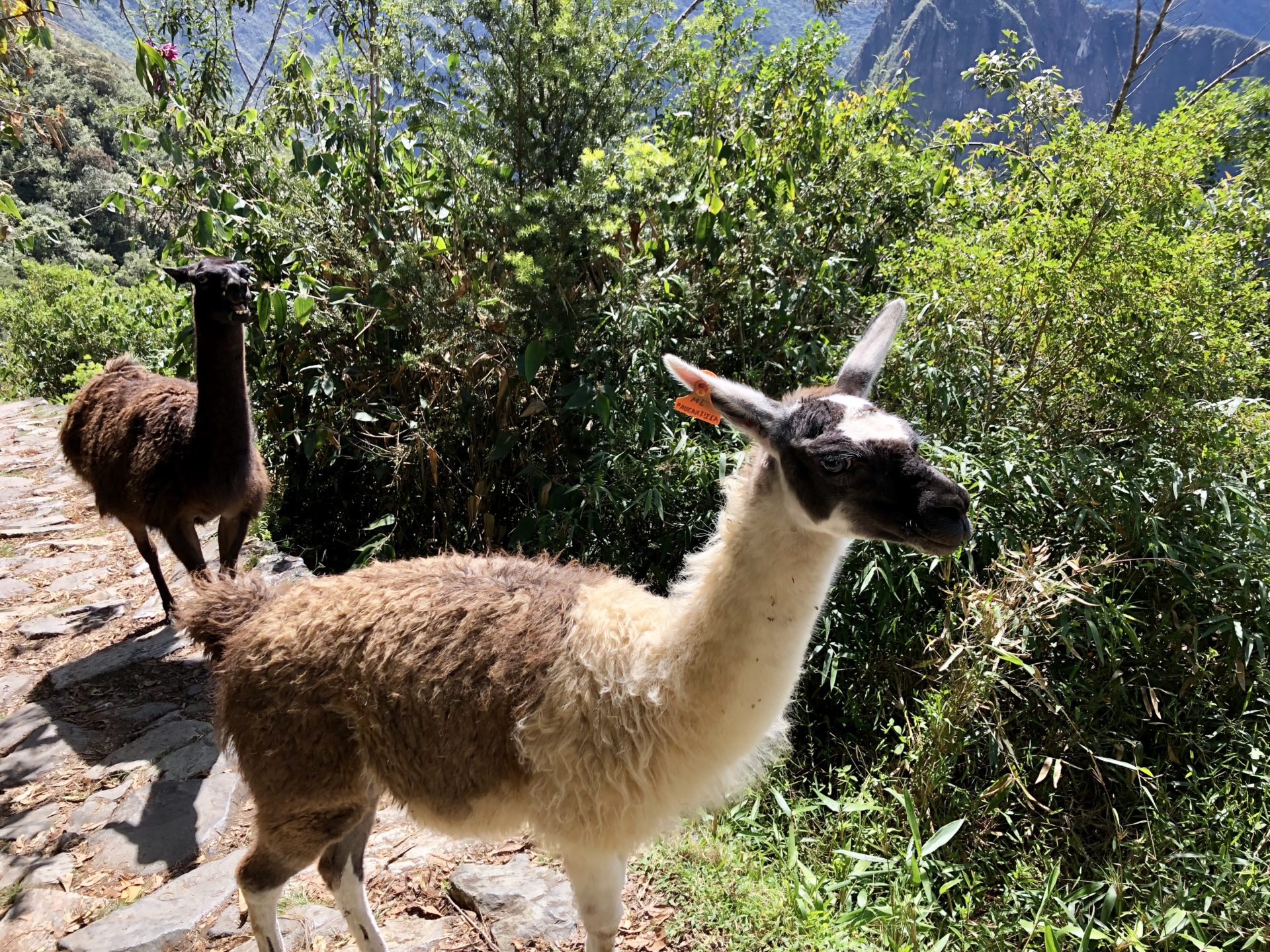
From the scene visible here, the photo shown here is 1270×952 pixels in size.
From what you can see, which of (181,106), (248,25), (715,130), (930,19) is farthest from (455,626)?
(930,19)

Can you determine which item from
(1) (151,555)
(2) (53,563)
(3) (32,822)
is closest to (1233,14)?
(1) (151,555)

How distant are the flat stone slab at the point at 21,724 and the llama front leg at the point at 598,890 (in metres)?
2.85

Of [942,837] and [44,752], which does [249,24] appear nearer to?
[44,752]

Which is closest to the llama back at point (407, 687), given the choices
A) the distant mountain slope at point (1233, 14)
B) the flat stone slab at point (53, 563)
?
the flat stone slab at point (53, 563)

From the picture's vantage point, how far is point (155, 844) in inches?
109

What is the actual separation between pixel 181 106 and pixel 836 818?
5491 mm

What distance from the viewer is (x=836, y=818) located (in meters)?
2.91

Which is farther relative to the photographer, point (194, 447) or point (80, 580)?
point (80, 580)

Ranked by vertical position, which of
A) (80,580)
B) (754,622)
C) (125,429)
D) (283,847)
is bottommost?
(80,580)

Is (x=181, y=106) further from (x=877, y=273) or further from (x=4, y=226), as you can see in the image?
(x=877, y=273)

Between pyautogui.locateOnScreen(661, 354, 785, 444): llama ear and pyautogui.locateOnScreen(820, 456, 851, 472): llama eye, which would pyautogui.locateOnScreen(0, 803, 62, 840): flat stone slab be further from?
pyautogui.locateOnScreen(820, 456, 851, 472): llama eye

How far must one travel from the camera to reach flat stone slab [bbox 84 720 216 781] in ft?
10.3

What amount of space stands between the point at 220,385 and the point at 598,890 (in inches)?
126

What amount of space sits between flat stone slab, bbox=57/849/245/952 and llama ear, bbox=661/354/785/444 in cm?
230
